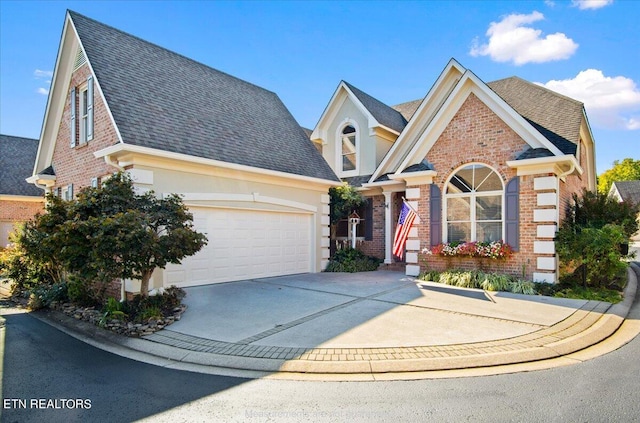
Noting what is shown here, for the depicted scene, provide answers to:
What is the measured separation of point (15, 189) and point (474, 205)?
79.2 ft

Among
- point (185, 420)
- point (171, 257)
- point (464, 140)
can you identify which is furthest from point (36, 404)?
point (464, 140)

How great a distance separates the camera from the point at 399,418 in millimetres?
3744

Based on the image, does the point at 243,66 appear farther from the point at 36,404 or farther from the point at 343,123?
the point at 36,404

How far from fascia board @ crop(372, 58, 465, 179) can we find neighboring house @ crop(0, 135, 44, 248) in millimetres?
18608

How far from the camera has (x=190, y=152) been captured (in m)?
9.95

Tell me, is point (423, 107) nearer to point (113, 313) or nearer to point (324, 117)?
point (324, 117)

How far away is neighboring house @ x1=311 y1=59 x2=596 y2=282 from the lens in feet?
33.3

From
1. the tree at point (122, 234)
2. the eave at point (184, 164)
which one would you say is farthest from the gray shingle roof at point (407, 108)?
the tree at point (122, 234)

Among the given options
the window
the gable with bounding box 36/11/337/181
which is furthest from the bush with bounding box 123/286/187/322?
the window

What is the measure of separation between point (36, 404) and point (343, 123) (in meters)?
14.8

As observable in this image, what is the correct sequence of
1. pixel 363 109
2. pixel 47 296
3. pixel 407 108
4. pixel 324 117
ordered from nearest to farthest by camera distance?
pixel 47 296 → pixel 363 109 → pixel 324 117 → pixel 407 108

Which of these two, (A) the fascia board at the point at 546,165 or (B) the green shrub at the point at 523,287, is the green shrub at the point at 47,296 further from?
(A) the fascia board at the point at 546,165

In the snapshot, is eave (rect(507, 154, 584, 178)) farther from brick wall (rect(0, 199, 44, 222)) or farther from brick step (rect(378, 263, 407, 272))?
brick wall (rect(0, 199, 44, 222))

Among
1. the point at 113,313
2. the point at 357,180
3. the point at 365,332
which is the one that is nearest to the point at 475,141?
the point at 357,180
